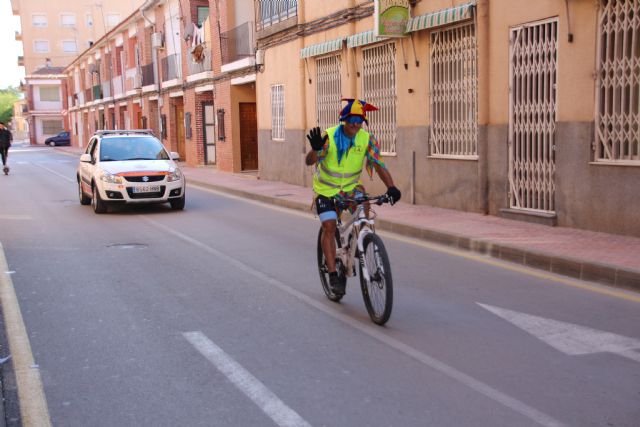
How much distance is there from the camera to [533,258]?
8.74m

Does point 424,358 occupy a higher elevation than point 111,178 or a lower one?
lower

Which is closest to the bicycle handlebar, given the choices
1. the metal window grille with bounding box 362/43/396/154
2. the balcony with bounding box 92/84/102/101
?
the metal window grille with bounding box 362/43/396/154

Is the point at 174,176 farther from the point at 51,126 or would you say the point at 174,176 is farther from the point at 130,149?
the point at 51,126

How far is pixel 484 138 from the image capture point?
12234 mm

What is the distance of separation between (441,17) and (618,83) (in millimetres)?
4055

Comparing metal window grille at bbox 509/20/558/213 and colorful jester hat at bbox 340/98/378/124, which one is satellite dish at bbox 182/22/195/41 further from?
colorful jester hat at bbox 340/98/378/124

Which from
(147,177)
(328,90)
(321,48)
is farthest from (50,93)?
(147,177)

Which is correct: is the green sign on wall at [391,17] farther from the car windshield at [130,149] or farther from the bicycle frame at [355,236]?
the bicycle frame at [355,236]

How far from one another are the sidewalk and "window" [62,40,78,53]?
79.5 metres

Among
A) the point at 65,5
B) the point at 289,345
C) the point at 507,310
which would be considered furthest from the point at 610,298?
the point at 65,5

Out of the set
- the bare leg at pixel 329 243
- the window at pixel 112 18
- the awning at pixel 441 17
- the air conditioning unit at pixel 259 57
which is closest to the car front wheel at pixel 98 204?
the awning at pixel 441 17

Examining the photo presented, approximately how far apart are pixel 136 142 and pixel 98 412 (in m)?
12.3

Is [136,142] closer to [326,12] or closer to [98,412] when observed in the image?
[326,12]

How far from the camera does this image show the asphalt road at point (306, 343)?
4352 mm
